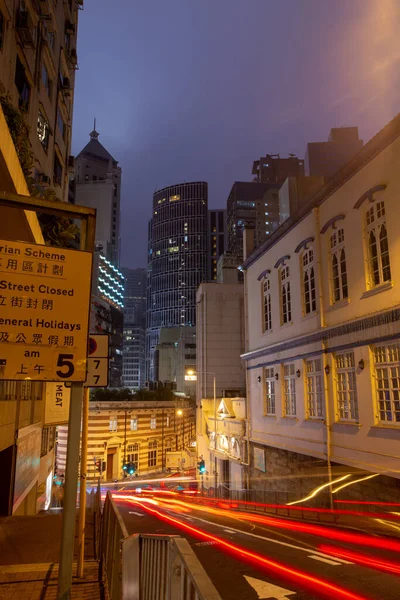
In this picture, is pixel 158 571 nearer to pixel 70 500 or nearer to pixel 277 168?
pixel 70 500

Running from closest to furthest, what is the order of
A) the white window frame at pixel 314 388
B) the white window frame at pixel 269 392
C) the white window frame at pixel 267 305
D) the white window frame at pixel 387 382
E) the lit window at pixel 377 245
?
the white window frame at pixel 387 382, the lit window at pixel 377 245, the white window frame at pixel 314 388, the white window frame at pixel 269 392, the white window frame at pixel 267 305

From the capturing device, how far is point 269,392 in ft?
81.3

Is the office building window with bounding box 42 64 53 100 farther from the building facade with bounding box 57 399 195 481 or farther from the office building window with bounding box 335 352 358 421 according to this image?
the building facade with bounding box 57 399 195 481

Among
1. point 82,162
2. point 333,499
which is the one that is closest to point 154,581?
point 333,499

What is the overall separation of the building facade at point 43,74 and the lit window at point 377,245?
37.7 feet

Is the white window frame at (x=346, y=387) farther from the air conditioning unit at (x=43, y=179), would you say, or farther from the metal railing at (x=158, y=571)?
the air conditioning unit at (x=43, y=179)

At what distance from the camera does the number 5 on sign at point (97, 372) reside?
713cm

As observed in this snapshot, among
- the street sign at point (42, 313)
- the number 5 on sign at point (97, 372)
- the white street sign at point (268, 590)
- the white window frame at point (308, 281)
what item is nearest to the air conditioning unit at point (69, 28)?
the white window frame at point (308, 281)

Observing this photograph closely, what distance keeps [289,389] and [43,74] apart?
20849 mm

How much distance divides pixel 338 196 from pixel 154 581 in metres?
16.1

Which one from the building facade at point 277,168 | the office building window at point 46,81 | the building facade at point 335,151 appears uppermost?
the building facade at point 277,168

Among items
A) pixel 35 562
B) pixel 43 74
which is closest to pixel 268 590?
pixel 35 562

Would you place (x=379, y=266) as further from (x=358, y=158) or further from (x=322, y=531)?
(x=322, y=531)

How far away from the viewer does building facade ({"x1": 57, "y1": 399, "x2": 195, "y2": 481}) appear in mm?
47812
